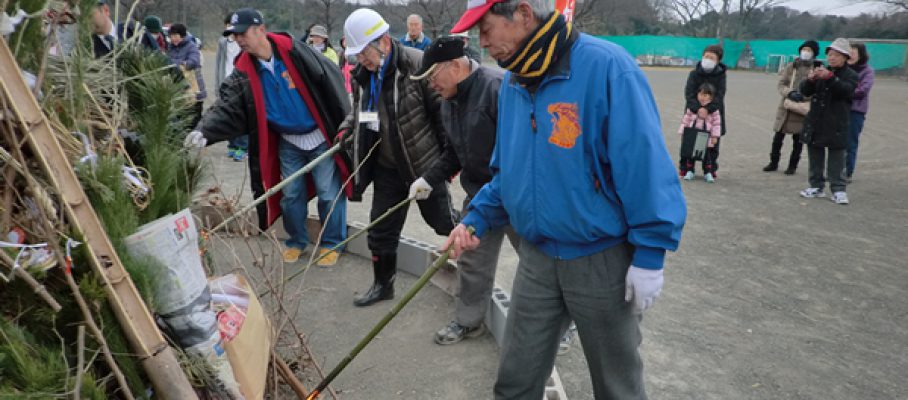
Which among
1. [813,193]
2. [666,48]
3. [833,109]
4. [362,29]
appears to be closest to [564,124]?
[362,29]

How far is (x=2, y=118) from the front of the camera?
148 cm

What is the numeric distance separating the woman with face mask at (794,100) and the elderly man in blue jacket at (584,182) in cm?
Answer: 700

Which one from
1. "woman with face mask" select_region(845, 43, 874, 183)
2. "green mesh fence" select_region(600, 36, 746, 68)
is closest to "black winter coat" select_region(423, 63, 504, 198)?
"woman with face mask" select_region(845, 43, 874, 183)

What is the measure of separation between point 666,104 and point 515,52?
15.1 m

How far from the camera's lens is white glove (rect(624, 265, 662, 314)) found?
1.95 m

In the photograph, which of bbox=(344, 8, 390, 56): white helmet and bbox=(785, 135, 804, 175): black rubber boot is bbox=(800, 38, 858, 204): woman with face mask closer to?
bbox=(785, 135, 804, 175): black rubber boot

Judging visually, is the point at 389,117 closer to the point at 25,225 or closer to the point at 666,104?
the point at 25,225

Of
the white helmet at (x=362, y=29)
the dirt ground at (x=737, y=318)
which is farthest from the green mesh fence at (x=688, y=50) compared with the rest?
the white helmet at (x=362, y=29)

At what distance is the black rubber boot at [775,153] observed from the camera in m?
8.47

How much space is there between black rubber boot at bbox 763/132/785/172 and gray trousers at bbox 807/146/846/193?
1.28 metres

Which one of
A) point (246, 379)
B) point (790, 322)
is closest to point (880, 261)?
point (790, 322)

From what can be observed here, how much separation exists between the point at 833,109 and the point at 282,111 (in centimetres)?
592

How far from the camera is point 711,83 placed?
7918 millimetres

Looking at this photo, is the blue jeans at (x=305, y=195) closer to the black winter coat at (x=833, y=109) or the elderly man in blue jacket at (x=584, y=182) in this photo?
the elderly man in blue jacket at (x=584, y=182)
